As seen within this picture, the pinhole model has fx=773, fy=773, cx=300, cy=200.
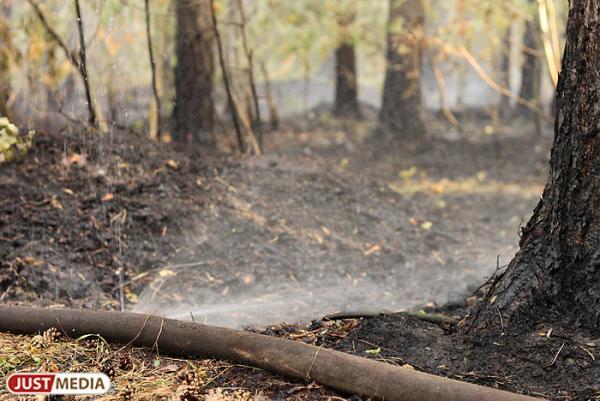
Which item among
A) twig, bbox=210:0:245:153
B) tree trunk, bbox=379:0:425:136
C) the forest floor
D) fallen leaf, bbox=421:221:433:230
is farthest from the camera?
tree trunk, bbox=379:0:425:136

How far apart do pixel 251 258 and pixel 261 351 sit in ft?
10.3

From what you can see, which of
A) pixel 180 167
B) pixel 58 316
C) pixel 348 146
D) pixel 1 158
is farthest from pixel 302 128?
pixel 58 316

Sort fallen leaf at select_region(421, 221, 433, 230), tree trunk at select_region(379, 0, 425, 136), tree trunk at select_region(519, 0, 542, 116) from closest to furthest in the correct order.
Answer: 1. fallen leaf at select_region(421, 221, 433, 230)
2. tree trunk at select_region(379, 0, 425, 136)
3. tree trunk at select_region(519, 0, 542, 116)

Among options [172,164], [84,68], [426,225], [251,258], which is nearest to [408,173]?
[426,225]

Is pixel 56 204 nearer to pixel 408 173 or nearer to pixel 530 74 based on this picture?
pixel 408 173

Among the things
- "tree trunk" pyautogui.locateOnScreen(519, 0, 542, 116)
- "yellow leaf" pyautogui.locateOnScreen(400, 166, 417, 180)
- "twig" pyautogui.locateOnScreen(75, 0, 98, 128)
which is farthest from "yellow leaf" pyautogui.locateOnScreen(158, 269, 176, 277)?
"tree trunk" pyautogui.locateOnScreen(519, 0, 542, 116)

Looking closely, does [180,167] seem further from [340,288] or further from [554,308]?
[554,308]

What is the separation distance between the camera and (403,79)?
12930 millimetres

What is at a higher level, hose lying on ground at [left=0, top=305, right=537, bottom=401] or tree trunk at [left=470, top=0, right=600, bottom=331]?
tree trunk at [left=470, top=0, right=600, bottom=331]

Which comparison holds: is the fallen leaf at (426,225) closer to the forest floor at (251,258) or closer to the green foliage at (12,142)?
the forest floor at (251,258)

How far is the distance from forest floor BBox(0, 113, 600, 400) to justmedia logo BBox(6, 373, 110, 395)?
0.15 metres

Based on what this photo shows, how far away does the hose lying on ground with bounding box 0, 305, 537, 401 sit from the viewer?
2.93 metres

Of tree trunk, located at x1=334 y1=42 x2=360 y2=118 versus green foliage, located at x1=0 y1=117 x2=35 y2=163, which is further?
tree trunk, located at x1=334 y1=42 x2=360 y2=118

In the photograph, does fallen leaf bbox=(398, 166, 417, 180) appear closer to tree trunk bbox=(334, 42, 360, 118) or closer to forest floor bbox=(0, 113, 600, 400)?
forest floor bbox=(0, 113, 600, 400)
